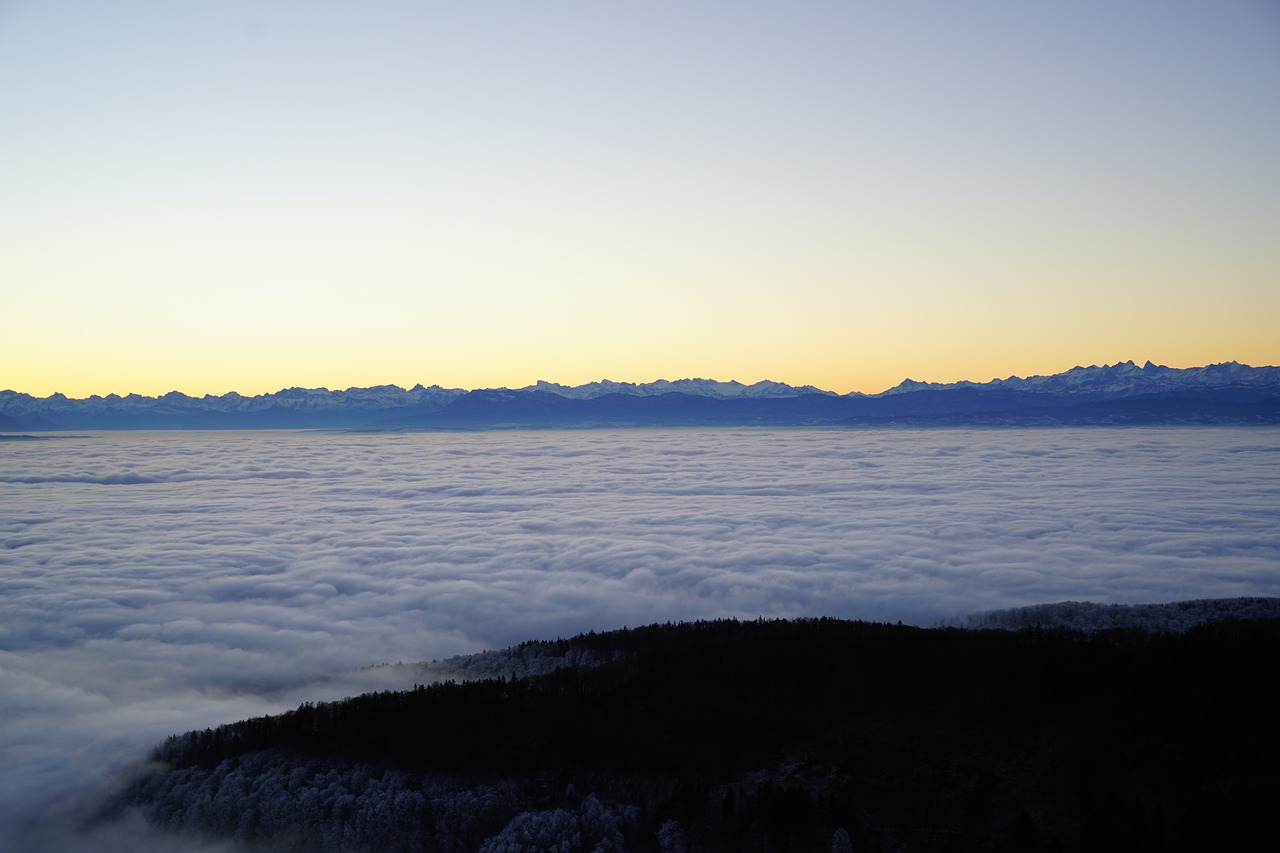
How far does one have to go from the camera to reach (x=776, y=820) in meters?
50.7

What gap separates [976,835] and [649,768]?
2110cm

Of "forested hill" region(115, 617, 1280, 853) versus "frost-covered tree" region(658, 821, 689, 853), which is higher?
"forested hill" region(115, 617, 1280, 853)

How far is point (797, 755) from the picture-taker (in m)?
57.2

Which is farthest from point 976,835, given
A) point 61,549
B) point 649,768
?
point 61,549

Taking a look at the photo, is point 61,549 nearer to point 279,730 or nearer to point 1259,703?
Answer: point 279,730

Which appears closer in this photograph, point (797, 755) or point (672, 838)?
point (672, 838)

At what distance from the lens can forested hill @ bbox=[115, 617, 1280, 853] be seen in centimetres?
4788

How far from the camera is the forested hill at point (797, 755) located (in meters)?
47.9

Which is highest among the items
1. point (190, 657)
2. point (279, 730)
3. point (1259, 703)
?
point (1259, 703)

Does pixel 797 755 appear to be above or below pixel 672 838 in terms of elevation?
above

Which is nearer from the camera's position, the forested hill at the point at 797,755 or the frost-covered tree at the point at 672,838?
the forested hill at the point at 797,755

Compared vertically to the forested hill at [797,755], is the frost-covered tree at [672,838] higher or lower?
lower

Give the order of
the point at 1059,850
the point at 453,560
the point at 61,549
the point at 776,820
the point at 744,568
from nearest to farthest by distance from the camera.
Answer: the point at 1059,850
the point at 776,820
the point at 744,568
the point at 453,560
the point at 61,549

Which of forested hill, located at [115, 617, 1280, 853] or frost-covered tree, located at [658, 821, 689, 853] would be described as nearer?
forested hill, located at [115, 617, 1280, 853]
